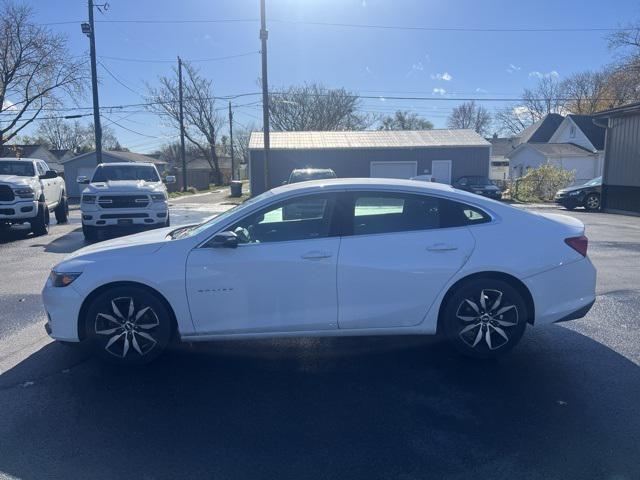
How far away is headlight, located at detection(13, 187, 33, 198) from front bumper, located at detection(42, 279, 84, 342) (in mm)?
8883

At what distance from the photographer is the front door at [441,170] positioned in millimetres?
30250

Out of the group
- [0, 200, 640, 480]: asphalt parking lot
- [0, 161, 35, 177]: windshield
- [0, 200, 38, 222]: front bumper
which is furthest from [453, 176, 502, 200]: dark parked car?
[0, 200, 640, 480]: asphalt parking lot

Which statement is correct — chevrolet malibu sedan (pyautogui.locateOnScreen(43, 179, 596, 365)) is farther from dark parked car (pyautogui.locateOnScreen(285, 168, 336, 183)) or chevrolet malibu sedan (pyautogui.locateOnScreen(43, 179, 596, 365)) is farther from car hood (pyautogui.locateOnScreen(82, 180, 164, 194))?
dark parked car (pyautogui.locateOnScreen(285, 168, 336, 183))

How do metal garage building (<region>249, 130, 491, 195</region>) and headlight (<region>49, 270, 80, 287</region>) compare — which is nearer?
headlight (<region>49, 270, 80, 287</region>)

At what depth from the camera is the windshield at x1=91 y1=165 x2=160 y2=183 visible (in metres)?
12.4

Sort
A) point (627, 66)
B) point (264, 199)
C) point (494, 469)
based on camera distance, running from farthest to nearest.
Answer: point (627, 66)
point (264, 199)
point (494, 469)

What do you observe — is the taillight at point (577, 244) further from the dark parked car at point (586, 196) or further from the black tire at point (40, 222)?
the dark parked car at point (586, 196)

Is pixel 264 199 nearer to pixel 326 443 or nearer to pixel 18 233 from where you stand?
pixel 326 443

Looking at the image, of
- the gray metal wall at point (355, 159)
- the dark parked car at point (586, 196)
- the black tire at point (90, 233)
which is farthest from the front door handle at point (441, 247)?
the gray metal wall at point (355, 159)

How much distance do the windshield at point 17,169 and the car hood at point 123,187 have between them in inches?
88.7

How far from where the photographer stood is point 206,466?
2832 mm

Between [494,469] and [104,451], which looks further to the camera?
[104,451]

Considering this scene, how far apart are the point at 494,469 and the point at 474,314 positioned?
5.09ft

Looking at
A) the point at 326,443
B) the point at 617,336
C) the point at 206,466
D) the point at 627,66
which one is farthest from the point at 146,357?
the point at 627,66
